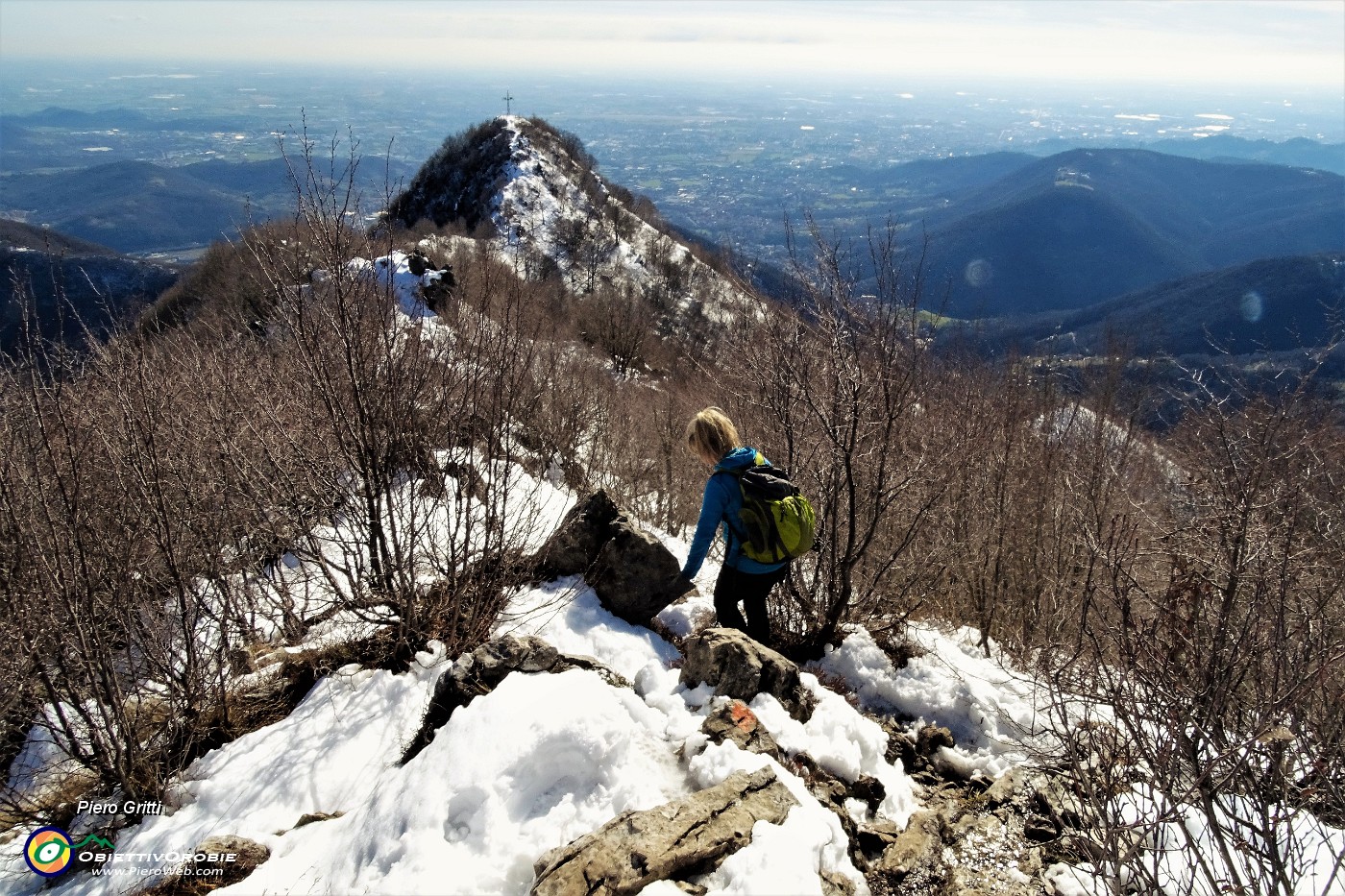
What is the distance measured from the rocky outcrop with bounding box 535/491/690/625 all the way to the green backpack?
4.15 feet

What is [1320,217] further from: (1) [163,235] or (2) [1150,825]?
(1) [163,235]

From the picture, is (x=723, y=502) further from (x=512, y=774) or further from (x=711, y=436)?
(x=512, y=774)

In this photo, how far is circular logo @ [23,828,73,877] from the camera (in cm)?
356

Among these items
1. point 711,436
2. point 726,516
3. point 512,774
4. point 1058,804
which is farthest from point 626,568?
point 1058,804

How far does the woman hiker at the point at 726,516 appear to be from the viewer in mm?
4750

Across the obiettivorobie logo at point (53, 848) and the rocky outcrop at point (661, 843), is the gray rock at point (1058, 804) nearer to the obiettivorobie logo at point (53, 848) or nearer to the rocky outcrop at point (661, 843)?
the rocky outcrop at point (661, 843)

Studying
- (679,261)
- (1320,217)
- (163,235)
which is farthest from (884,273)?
(1320,217)

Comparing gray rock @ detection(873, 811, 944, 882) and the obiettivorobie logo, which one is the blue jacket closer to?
gray rock @ detection(873, 811, 944, 882)

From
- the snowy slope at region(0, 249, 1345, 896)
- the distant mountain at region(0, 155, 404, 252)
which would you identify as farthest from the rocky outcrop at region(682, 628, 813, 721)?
the distant mountain at region(0, 155, 404, 252)

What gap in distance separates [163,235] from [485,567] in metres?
177

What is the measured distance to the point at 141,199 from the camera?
488 feet

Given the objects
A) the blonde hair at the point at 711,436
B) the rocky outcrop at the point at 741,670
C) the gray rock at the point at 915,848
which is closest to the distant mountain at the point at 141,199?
the blonde hair at the point at 711,436

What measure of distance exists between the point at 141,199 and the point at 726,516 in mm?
194588

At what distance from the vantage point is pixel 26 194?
513 feet
